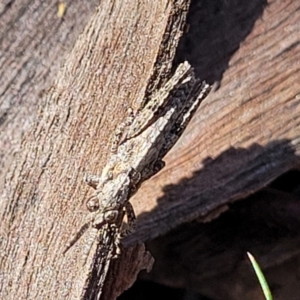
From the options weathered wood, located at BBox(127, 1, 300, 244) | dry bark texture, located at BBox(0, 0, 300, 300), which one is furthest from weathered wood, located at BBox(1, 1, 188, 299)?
weathered wood, located at BBox(127, 1, 300, 244)

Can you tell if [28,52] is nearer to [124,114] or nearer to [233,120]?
[124,114]

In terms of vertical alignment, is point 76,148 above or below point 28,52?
below

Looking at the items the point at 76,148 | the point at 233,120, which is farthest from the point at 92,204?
the point at 233,120

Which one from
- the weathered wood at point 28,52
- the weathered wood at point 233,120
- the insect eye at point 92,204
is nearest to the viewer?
the insect eye at point 92,204

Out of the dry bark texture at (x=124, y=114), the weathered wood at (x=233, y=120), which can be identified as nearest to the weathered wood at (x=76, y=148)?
the dry bark texture at (x=124, y=114)

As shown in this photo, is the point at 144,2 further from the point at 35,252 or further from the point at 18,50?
the point at 35,252

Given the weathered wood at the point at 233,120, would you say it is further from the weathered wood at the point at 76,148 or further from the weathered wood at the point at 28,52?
the weathered wood at the point at 28,52
